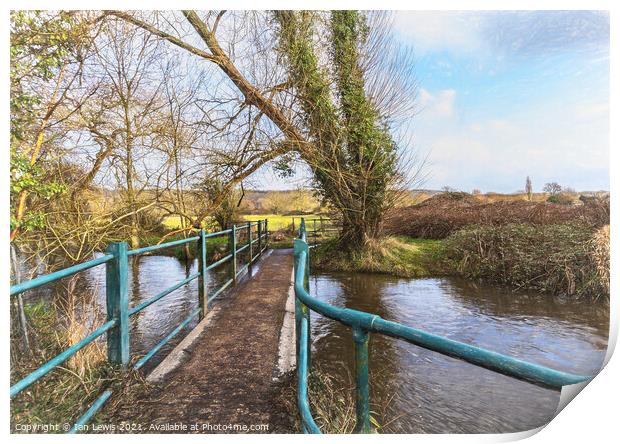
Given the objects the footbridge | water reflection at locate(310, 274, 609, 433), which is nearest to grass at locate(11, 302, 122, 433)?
the footbridge

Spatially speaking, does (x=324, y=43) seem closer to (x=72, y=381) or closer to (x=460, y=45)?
(x=460, y=45)

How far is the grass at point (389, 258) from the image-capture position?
15.6 ft

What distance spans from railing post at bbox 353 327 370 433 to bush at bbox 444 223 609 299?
8.59ft

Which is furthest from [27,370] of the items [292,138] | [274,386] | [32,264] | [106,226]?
[292,138]

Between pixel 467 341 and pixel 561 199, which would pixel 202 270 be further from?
pixel 561 199

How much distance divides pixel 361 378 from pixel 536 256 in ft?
12.1

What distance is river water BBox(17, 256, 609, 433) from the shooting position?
2.15 m

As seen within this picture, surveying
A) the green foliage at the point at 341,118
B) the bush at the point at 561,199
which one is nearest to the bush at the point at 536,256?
the bush at the point at 561,199

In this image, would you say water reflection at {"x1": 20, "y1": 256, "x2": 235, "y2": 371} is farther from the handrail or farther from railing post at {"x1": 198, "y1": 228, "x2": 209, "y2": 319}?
the handrail

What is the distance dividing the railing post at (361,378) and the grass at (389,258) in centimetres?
350

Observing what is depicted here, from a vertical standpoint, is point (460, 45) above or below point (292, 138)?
above

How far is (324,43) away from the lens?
11.6ft
